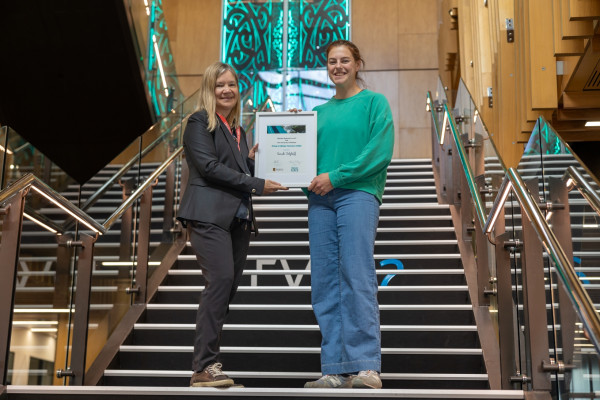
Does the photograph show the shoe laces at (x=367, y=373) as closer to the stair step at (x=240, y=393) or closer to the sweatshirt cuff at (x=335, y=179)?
the stair step at (x=240, y=393)

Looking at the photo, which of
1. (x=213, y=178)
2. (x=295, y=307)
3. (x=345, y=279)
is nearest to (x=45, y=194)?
(x=213, y=178)

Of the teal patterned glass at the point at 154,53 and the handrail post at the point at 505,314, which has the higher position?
the teal patterned glass at the point at 154,53

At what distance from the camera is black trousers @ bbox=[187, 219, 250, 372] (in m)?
3.94

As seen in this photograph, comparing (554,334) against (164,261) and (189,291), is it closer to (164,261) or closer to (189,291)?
(189,291)

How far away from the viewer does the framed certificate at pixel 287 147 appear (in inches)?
165

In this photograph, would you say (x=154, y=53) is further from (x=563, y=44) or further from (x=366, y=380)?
(x=366, y=380)

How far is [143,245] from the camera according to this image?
233 inches

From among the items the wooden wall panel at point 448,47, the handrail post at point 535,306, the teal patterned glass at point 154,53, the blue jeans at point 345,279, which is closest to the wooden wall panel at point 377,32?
the wooden wall panel at point 448,47

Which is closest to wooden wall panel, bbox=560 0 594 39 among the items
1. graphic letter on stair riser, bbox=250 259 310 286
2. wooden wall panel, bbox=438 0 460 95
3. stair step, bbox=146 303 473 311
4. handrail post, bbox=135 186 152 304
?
stair step, bbox=146 303 473 311

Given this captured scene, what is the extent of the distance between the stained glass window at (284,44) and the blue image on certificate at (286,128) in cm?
993

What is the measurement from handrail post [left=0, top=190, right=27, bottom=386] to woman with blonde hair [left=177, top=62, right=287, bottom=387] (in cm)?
73

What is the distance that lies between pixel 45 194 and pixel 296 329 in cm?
176

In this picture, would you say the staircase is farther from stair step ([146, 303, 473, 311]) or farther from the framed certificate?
→ the framed certificate

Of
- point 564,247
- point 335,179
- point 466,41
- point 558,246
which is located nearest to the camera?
point 558,246
